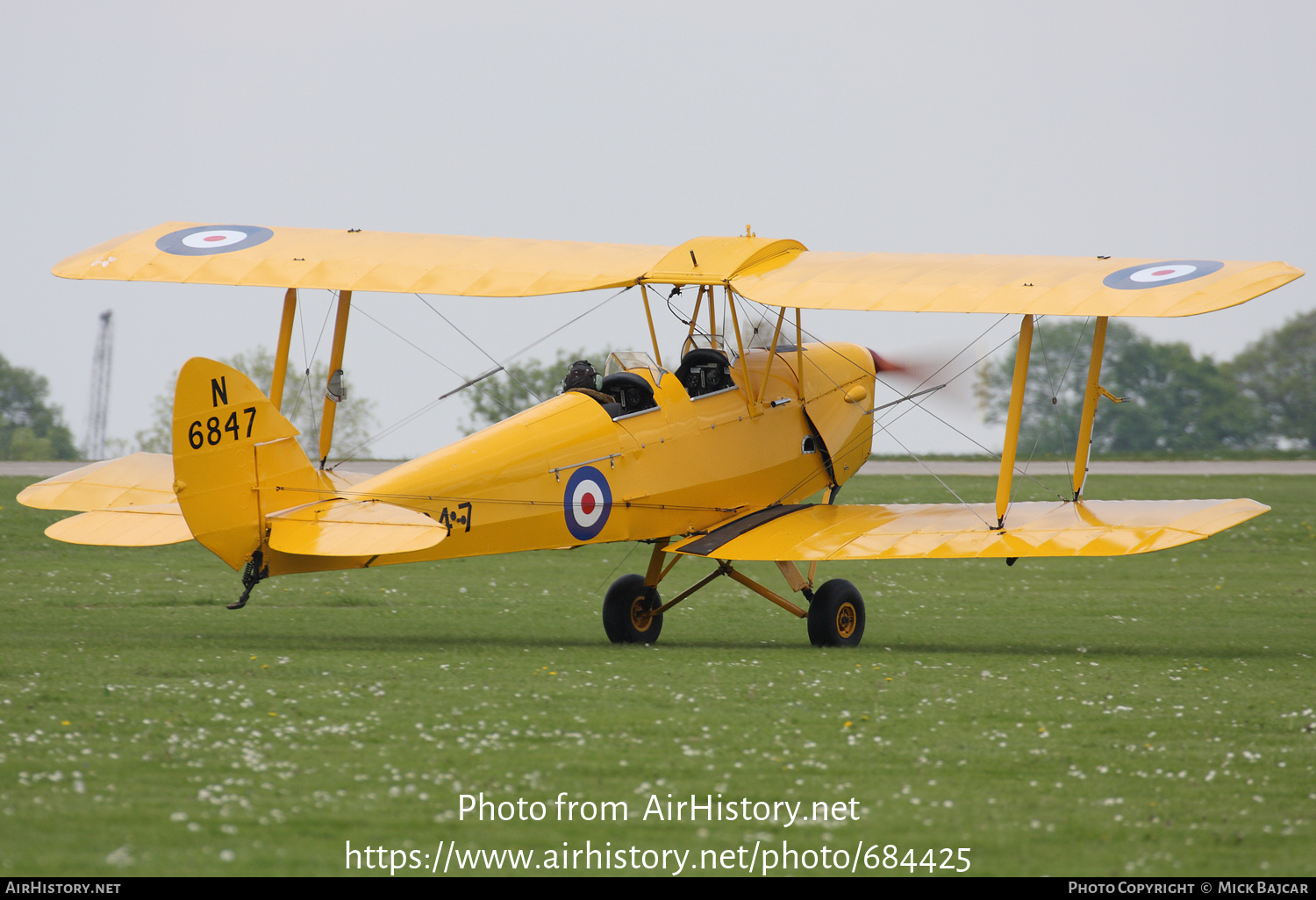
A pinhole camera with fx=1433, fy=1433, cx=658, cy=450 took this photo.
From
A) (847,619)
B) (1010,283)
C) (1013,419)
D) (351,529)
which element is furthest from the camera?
(847,619)

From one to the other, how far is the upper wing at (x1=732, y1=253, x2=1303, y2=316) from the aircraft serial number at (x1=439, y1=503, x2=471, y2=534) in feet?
9.50

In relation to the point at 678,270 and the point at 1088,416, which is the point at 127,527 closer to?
the point at 678,270

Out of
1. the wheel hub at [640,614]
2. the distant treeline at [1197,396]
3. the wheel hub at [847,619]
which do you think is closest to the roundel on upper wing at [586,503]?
the wheel hub at [640,614]

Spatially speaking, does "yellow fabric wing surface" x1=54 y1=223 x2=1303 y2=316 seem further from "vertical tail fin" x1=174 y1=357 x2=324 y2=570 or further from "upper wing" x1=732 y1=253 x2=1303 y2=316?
"vertical tail fin" x1=174 y1=357 x2=324 y2=570

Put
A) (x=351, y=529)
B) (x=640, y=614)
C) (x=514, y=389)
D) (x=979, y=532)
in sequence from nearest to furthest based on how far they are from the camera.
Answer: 1. (x=351, y=529)
2. (x=979, y=532)
3. (x=640, y=614)
4. (x=514, y=389)

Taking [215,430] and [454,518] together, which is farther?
[454,518]

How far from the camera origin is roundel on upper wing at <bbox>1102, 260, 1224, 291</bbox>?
1075 centimetres

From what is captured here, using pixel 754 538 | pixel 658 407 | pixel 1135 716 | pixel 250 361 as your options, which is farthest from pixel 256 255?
pixel 250 361

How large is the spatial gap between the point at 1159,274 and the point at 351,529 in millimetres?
6368

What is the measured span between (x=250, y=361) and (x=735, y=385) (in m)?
52.8

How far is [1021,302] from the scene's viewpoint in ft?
36.0

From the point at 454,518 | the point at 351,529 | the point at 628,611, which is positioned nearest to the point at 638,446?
the point at 628,611

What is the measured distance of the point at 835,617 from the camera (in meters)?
12.2

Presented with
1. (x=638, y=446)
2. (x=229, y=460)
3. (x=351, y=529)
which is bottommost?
(x=351, y=529)
